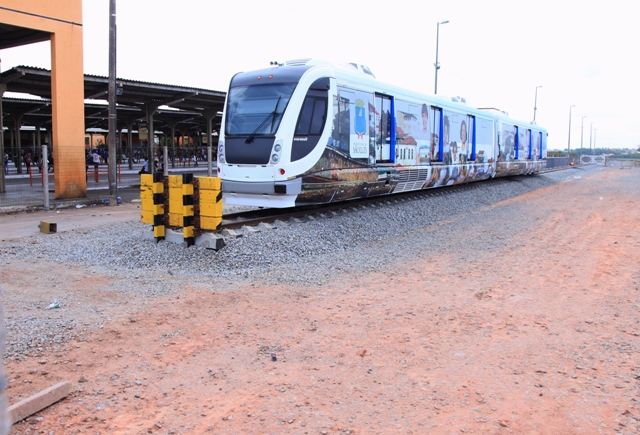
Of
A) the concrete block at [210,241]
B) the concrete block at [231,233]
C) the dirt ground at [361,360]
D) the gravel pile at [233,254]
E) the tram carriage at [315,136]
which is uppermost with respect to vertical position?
the tram carriage at [315,136]

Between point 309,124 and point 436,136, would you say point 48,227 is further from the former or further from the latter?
point 436,136

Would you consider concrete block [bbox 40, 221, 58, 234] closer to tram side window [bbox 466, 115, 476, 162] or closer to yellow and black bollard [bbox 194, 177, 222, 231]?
yellow and black bollard [bbox 194, 177, 222, 231]

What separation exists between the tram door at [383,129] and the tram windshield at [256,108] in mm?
3239

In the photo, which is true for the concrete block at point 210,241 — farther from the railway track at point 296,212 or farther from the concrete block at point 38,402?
the concrete block at point 38,402

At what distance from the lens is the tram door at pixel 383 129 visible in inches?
529

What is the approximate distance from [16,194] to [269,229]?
1245 cm

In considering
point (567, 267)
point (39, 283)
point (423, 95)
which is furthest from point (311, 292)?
point (423, 95)

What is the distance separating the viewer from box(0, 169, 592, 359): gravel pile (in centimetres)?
573

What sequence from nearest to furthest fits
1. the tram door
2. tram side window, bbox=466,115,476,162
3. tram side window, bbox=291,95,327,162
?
1. tram side window, bbox=291,95,327,162
2. the tram door
3. tram side window, bbox=466,115,476,162

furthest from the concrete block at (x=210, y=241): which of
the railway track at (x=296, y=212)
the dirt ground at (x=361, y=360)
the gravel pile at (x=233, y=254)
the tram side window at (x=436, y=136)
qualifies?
the tram side window at (x=436, y=136)

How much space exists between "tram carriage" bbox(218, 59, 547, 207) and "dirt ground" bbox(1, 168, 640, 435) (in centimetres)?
370

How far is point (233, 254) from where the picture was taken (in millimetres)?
8484

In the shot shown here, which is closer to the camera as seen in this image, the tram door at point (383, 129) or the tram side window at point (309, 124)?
the tram side window at point (309, 124)

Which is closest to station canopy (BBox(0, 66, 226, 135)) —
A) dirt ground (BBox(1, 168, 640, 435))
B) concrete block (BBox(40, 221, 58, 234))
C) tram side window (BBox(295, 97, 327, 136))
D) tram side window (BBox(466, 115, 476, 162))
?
concrete block (BBox(40, 221, 58, 234))
